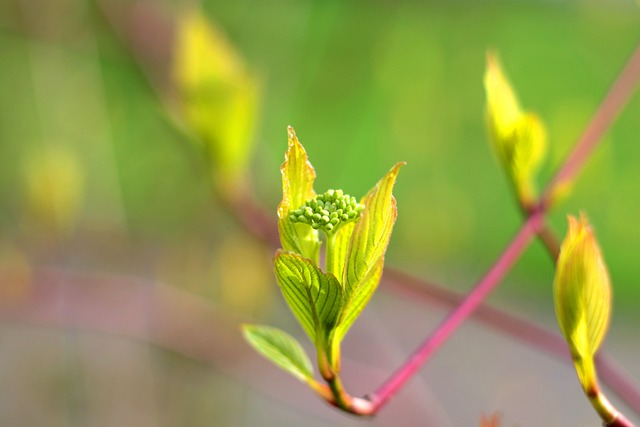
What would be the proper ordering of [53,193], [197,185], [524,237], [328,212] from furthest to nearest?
[197,185]
[53,193]
[524,237]
[328,212]

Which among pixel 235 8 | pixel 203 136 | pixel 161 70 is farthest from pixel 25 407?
pixel 235 8

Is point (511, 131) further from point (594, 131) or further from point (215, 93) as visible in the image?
point (215, 93)

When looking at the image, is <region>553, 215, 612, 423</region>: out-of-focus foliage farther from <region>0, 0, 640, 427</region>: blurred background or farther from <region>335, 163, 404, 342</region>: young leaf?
<region>0, 0, 640, 427</region>: blurred background

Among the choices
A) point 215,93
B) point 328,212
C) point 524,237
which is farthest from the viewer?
point 215,93

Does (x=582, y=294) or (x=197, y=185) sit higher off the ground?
(x=582, y=294)

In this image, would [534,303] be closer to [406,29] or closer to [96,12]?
[406,29]

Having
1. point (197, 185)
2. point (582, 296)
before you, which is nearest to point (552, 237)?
point (582, 296)
